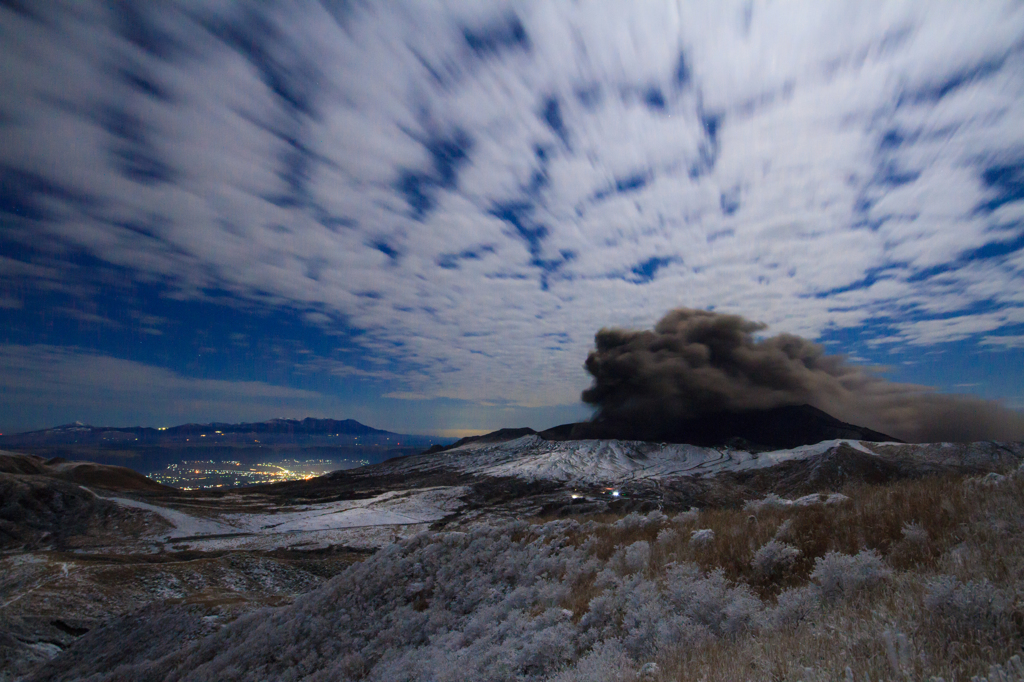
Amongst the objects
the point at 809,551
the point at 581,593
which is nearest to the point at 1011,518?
the point at 809,551

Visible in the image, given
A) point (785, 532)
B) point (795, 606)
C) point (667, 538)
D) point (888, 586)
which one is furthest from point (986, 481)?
point (667, 538)

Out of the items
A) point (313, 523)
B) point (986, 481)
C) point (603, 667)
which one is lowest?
point (313, 523)

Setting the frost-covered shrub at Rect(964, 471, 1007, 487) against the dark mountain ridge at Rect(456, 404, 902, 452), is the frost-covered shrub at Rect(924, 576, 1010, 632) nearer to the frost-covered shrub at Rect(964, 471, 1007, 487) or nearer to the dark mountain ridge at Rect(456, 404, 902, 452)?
the frost-covered shrub at Rect(964, 471, 1007, 487)

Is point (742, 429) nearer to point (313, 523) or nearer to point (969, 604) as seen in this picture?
point (313, 523)

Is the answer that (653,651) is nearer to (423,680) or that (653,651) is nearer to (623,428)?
(423,680)

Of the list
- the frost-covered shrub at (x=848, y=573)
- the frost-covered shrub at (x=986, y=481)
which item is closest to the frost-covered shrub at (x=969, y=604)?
the frost-covered shrub at (x=848, y=573)

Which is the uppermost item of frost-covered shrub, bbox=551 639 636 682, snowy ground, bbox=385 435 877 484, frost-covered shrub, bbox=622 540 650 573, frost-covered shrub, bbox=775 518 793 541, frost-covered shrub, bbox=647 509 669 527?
frost-covered shrub, bbox=775 518 793 541

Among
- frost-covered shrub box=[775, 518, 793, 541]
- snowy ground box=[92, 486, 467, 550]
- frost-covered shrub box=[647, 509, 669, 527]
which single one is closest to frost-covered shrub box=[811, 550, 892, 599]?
frost-covered shrub box=[775, 518, 793, 541]
